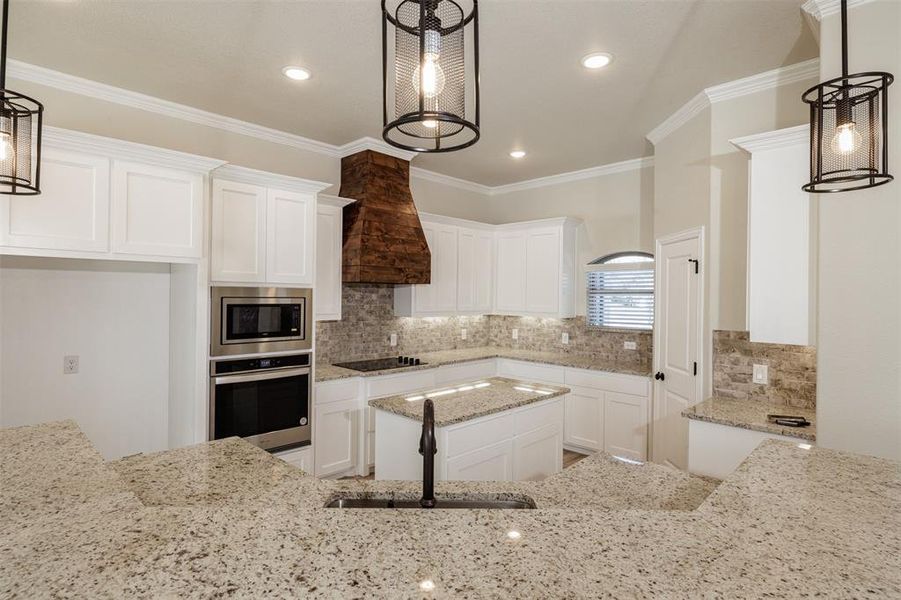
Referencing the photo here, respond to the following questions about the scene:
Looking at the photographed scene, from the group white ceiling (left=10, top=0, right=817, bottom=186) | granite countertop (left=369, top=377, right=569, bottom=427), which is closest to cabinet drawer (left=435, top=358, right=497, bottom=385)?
granite countertop (left=369, top=377, right=569, bottom=427)

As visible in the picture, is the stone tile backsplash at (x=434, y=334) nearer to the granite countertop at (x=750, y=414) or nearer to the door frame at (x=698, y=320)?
the door frame at (x=698, y=320)

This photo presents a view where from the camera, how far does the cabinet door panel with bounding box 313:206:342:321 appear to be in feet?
13.8

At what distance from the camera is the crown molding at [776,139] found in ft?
8.23

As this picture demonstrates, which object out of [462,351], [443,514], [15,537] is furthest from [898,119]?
[462,351]

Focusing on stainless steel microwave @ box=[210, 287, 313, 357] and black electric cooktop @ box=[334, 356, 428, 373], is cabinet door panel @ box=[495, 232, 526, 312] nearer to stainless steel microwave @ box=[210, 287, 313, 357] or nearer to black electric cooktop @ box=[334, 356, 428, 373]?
black electric cooktop @ box=[334, 356, 428, 373]

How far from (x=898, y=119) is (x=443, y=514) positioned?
2418 millimetres

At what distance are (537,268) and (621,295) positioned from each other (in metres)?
0.94

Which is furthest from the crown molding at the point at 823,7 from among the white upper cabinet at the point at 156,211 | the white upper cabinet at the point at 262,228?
the white upper cabinet at the point at 156,211

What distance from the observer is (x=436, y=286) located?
5.23m

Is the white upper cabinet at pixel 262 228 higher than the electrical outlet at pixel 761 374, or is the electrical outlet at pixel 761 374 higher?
the white upper cabinet at pixel 262 228

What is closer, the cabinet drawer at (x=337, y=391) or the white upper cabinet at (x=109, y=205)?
the white upper cabinet at (x=109, y=205)

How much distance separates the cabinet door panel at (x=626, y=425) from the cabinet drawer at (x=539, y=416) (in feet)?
4.98

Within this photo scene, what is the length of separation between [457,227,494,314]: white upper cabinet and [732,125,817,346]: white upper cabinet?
3180 mm

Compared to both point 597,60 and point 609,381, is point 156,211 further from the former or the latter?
point 609,381
